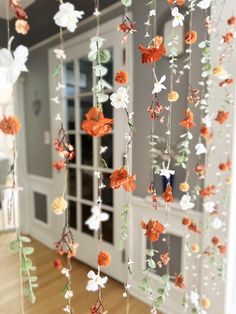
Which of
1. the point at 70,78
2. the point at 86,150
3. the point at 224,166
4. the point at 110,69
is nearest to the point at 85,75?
the point at 70,78

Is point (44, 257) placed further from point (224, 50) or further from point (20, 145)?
point (224, 50)

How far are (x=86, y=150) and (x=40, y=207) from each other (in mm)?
974

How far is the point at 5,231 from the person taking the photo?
69.2 inches

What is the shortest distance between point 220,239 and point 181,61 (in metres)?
0.96

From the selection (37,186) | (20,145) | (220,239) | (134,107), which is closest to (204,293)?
(220,239)

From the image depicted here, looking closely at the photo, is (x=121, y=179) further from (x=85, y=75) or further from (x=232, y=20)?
(x=85, y=75)

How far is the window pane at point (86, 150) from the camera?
6.68 feet

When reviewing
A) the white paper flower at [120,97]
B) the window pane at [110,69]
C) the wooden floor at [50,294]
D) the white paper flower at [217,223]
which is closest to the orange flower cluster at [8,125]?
the white paper flower at [120,97]

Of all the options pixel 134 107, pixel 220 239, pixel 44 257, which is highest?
pixel 134 107

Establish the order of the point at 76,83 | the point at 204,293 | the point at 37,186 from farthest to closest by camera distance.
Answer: the point at 37,186, the point at 76,83, the point at 204,293

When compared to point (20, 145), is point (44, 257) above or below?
below

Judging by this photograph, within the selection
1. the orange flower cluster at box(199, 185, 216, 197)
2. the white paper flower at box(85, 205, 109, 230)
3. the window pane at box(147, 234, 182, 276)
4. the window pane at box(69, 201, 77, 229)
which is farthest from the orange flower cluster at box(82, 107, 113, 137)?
the window pane at box(69, 201, 77, 229)

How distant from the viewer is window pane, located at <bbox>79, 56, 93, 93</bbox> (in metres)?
1.97

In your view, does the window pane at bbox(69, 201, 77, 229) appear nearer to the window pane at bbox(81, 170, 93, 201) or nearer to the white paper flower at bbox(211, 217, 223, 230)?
the window pane at bbox(81, 170, 93, 201)
